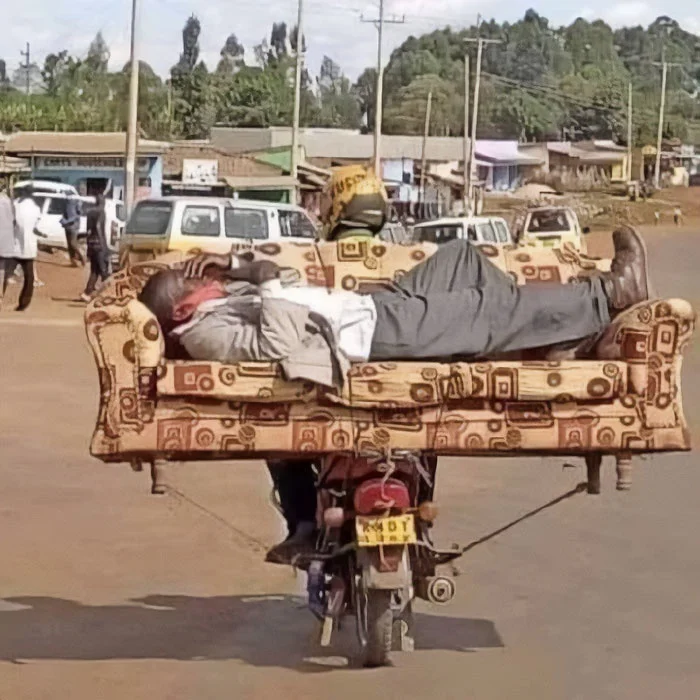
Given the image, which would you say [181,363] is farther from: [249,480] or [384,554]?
[249,480]

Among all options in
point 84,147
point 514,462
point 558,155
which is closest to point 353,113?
point 558,155

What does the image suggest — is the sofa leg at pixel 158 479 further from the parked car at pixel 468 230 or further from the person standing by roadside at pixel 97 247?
the parked car at pixel 468 230

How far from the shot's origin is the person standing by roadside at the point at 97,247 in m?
26.4

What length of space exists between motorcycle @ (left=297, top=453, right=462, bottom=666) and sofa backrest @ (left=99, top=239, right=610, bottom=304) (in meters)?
0.71

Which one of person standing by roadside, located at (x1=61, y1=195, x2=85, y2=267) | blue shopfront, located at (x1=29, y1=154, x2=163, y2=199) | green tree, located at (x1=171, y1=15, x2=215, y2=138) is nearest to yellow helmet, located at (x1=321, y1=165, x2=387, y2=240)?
person standing by roadside, located at (x1=61, y1=195, x2=85, y2=267)

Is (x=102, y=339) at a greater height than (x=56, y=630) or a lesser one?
greater

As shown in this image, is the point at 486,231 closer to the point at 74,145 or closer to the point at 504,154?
Answer: the point at 74,145

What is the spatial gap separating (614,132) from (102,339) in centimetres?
12591

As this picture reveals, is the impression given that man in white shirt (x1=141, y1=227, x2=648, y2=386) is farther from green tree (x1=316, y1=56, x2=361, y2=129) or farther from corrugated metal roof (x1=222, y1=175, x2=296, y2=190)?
green tree (x1=316, y1=56, x2=361, y2=129)

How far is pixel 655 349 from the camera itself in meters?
5.80

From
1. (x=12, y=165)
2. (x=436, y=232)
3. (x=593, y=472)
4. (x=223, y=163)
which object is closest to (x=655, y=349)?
(x=593, y=472)

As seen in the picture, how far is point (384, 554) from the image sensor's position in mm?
5840

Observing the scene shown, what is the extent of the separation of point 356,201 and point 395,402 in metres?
1.11

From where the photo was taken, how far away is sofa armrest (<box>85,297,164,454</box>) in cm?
562
